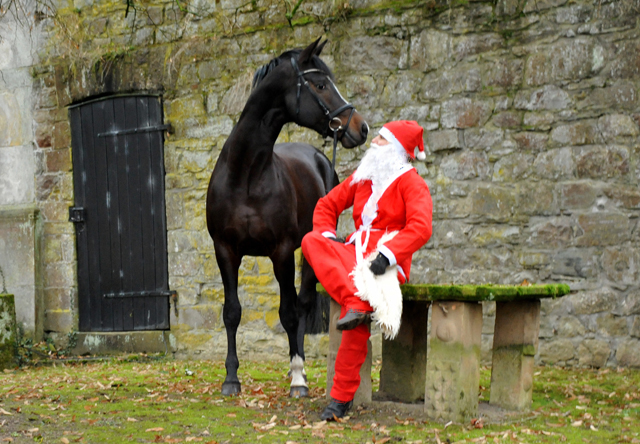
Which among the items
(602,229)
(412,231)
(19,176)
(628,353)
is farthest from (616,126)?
(19,176)

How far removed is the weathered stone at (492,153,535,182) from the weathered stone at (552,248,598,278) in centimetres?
62

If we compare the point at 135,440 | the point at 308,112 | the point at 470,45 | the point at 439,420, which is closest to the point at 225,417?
the point at 135,440

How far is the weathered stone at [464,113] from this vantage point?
19.9 ft

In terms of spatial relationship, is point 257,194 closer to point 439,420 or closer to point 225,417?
point 225,417

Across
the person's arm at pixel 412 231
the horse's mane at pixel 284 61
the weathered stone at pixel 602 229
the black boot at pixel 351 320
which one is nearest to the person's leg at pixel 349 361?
the black boot at pixel 351 320

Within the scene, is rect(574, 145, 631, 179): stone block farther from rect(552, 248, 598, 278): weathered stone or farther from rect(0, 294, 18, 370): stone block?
rect(0, 294, 18, 370): stone block

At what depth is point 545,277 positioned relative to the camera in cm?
587

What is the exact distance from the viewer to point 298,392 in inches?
175

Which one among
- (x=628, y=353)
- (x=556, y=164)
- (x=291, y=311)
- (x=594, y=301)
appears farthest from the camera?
(x=556, y=164)

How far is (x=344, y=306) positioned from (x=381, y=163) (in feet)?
2.62

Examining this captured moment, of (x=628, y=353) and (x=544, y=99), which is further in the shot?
(x=544, y=99)

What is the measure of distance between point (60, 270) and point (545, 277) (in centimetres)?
495

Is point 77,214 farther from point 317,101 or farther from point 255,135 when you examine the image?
point 317,101

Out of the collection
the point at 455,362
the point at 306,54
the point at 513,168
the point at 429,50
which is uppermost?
the point at 429,50
